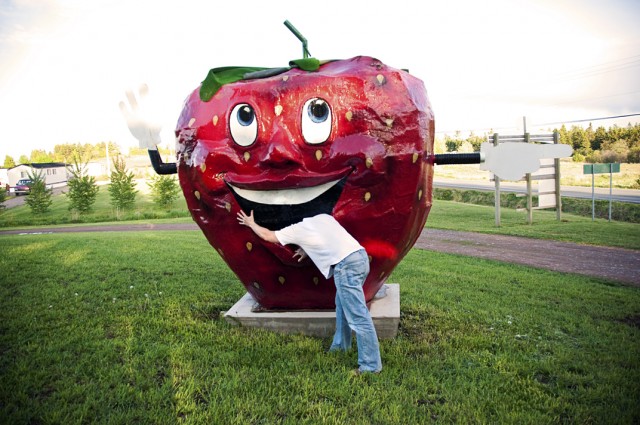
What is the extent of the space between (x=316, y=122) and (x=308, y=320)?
176 cm

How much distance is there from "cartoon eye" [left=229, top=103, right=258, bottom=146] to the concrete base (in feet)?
5.27

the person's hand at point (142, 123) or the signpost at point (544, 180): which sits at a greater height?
the person's hand at point (142, 123)

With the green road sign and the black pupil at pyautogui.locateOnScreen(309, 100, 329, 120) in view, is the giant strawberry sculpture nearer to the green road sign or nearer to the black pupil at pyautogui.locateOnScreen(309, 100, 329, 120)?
the black pupil at pyautogui.locateOnScreen(309, 100, 329, 120)

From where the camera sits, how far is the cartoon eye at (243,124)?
12.7 ft

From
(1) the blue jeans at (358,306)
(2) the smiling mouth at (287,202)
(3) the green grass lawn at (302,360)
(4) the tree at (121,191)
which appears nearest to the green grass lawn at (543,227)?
(3) the green grass lawn at (302,360)

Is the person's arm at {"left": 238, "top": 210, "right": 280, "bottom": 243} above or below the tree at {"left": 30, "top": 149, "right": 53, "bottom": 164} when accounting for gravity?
below

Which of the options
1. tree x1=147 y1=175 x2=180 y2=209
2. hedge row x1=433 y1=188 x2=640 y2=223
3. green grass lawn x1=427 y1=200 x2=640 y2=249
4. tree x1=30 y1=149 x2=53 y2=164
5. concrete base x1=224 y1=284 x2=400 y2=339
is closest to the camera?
concrete base x1=224 y1=284 x2=400 y2=339

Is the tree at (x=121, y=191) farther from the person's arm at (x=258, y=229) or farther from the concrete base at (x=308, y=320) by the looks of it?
the person's arm at (x=258, y=229)

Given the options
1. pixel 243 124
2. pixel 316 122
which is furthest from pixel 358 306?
pixel 243 124

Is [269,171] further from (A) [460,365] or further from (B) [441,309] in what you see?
(B) [441,309]

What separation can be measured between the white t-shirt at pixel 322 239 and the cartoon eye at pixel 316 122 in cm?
58

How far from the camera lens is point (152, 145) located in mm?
4617

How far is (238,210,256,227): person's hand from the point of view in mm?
3977

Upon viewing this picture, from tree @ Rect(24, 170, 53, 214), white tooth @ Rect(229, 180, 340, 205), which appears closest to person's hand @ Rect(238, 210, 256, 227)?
white tooth @ Rect(229, 180, 340, 205)
